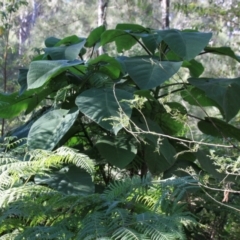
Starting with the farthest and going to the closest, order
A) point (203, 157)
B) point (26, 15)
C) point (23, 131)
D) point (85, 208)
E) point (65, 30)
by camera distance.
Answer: point (26, 15)
point (65, 30)
point (23, 131)
point (203, 157)
point (85, 208)

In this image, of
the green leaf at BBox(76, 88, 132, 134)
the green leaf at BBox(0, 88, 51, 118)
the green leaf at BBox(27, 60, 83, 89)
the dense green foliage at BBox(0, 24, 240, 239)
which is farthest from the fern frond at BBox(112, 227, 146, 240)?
the green leaf at BBox(0, 88, 51, 118)

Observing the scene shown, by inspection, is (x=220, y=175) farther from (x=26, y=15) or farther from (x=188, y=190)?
(x=26, y=15)

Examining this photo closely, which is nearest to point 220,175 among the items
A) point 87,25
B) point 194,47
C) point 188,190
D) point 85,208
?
point 188,190

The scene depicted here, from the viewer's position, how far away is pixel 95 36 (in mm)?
2131

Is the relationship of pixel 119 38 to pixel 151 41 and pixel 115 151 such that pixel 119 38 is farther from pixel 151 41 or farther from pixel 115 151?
pixel 115 151

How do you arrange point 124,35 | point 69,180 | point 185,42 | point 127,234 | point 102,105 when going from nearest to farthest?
point 127,234
point 69,180
point 102,105
point 185,42
point 124,35

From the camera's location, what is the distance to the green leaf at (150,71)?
1.66 meters

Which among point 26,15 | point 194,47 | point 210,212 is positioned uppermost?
point 194,47

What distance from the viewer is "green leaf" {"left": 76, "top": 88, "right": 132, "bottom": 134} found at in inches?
63.8

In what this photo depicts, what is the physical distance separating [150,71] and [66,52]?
0.44 meters

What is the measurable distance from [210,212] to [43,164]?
681 mm

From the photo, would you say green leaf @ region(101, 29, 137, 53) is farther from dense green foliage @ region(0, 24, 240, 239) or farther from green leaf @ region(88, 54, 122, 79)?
green leaf @ region(88, 54, 122, 79)

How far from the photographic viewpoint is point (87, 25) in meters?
10.2

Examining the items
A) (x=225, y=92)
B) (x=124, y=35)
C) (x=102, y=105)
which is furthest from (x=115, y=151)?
(x=124, y=35)
